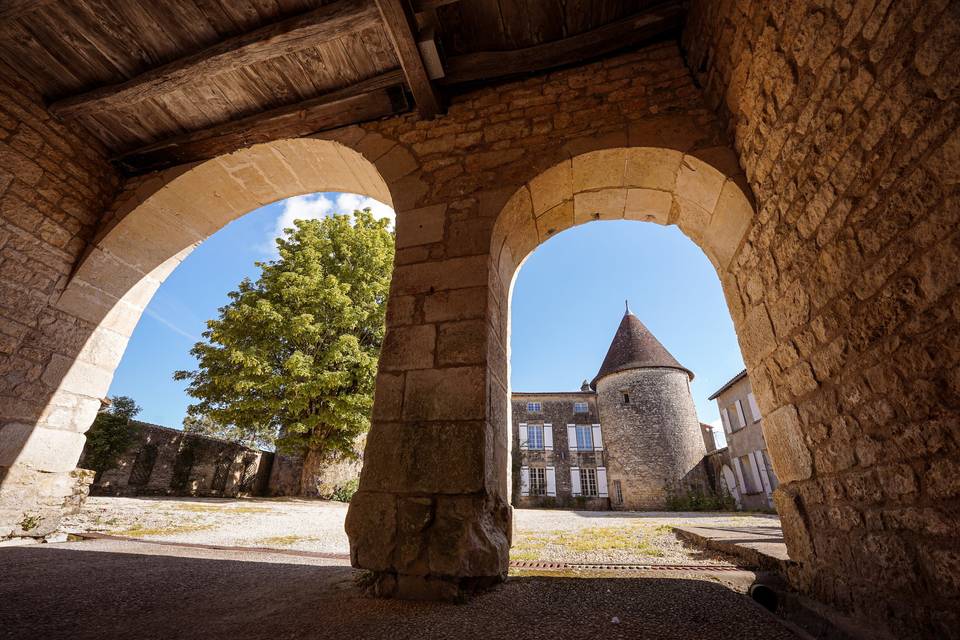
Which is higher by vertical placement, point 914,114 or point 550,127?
point 550,127

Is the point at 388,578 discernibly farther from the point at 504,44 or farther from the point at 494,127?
the point at 504,44

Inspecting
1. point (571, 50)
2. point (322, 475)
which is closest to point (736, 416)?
point (322, 475)

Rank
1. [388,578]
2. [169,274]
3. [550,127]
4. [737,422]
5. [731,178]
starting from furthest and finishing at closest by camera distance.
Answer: [737,422] → [169,274] → [550,127] → [731,178] → [388,578]

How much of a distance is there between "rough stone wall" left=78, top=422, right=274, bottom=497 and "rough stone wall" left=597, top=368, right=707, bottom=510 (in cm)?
1405

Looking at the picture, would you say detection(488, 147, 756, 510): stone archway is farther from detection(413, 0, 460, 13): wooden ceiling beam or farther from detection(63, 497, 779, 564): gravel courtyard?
detection(63, 497, 779, 564): gravel courtyard

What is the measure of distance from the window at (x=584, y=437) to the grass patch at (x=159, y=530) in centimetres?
2020

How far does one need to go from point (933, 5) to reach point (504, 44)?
2458mm

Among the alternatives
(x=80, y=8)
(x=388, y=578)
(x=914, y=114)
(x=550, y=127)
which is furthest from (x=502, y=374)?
(x=80, y=8)

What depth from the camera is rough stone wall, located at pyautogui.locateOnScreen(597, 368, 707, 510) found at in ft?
54.9

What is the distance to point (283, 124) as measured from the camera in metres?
3.41

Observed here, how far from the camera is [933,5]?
1.20 metres

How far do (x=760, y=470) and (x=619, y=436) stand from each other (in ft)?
18.8

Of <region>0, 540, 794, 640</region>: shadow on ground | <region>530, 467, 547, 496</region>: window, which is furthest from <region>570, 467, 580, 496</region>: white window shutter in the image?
<region>0, 540, 794, 640</region>: shadow on ground

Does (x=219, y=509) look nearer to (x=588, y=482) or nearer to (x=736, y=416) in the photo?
(x=736, y=416)
